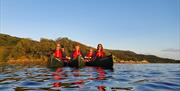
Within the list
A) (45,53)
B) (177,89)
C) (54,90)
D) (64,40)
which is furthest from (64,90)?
(64,40)

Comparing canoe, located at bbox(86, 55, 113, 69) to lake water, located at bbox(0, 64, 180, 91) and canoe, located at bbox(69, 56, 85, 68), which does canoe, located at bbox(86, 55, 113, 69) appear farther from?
Result: lake water, located at bbox(0, 64, 180, 91)

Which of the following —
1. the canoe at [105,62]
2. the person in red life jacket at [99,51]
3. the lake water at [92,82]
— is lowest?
the lake water at [92,82]

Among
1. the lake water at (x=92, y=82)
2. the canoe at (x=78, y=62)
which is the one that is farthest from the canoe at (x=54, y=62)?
the lake water at (x=92, y=82)

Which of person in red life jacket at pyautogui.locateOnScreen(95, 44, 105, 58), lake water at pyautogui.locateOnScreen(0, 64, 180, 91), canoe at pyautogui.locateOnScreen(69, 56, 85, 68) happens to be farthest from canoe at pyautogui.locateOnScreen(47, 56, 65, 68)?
lake water at pyautogui.locateOnScreen(0, 64, 180, 91)

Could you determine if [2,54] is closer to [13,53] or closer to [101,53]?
[13,53]

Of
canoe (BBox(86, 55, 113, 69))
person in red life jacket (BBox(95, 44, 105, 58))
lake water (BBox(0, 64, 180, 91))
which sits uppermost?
person in red life jacket (BBox(95, 44, 105, 58))

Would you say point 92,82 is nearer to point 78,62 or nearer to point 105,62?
point 105,62

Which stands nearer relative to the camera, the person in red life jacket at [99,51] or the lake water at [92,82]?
the lake water at [92,82]

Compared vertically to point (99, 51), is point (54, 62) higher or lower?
lower

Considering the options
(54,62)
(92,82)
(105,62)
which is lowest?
(92,82)

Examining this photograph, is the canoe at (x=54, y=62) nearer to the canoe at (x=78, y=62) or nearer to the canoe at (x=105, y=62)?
the canoe at (x=78, y=62)

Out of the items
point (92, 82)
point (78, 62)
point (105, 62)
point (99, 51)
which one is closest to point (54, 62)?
point (78, 62)

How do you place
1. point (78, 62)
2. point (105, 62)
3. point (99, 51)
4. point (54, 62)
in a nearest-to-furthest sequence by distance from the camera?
point (105, 62), point (78, 62), point (54, 62), point (99, 51)

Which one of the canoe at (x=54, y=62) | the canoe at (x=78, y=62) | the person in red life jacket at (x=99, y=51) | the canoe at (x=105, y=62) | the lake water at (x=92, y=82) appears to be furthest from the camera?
the person in red life jacket at (x=99, y=51)
